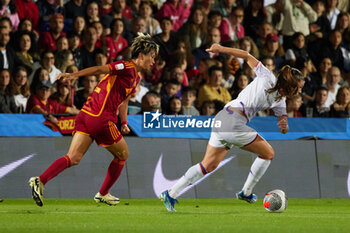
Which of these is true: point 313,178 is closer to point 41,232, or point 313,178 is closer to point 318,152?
point 318,152

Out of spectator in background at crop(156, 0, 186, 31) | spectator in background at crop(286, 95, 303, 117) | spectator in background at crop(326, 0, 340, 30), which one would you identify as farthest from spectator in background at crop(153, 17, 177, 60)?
spectator in background at crop(326, 0, 340, 30)

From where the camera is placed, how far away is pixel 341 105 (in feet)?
48.5

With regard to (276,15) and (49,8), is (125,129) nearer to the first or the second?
(49,8)

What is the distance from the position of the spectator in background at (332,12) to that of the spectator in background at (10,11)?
862cm

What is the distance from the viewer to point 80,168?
37.3 feet

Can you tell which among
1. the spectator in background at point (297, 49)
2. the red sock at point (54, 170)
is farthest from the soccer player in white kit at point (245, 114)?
the spectator in background at point (297, 49)

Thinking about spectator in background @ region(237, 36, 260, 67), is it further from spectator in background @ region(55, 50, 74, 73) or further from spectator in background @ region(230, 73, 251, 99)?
spectator in background @ region(55, 50, 74, 73)

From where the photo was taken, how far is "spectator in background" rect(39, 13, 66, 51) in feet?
46.0

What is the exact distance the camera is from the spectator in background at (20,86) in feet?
41.2

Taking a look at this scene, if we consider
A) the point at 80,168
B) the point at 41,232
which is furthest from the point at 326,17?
the point at 41,232

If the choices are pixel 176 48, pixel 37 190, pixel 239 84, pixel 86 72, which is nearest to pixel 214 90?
pixel 239 84

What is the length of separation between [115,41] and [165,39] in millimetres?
1223

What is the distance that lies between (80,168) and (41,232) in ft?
17.4

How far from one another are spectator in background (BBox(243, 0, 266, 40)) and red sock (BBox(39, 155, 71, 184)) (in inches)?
378
